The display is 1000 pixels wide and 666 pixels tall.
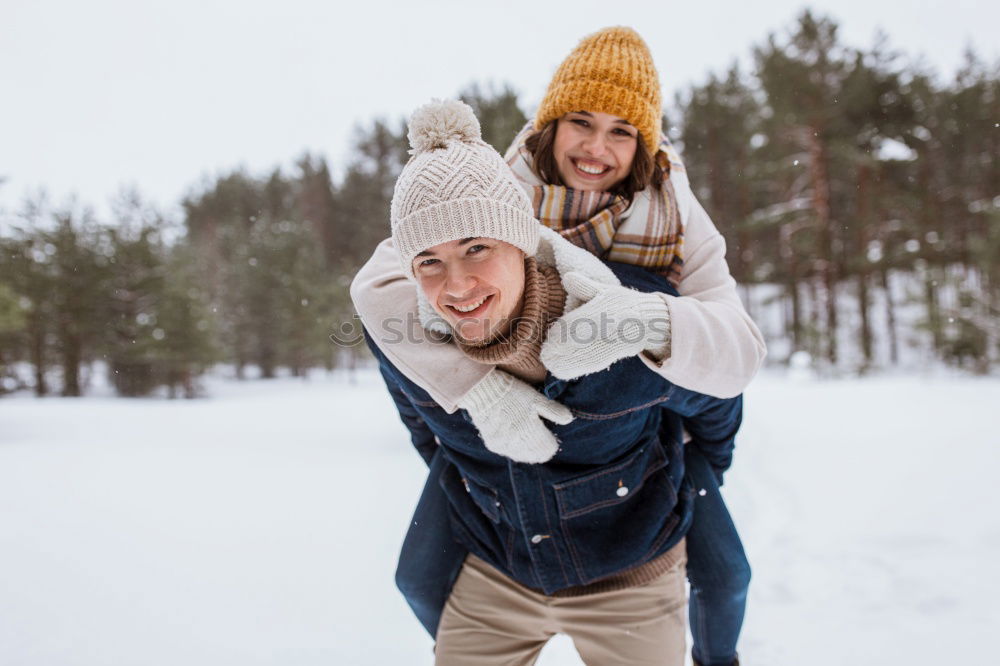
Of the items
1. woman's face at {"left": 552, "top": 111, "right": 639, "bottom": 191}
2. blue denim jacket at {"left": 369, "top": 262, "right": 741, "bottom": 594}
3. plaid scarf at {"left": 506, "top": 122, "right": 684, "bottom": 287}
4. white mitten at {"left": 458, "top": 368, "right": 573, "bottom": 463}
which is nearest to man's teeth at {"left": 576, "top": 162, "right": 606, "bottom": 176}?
woman's face at {"left": 552, "top": 111, "right": 639, "bottom": 191}

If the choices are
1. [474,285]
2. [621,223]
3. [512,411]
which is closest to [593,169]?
[621,223]

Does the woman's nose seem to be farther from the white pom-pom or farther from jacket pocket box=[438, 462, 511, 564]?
jacket pocket box=[438, 462, 511, 564]

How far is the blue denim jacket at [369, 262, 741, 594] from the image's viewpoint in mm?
1408

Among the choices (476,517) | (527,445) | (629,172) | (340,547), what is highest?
(629,172)

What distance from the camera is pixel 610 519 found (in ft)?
4.87

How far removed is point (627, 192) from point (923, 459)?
460 cm

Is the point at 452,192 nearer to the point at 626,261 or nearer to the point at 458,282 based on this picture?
the point at 458,282

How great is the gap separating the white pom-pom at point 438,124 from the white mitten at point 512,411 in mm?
548

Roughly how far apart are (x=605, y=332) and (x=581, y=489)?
0.48 m

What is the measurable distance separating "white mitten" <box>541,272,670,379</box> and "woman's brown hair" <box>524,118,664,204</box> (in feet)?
1.69

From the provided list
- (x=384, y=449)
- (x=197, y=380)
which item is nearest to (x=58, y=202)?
(x=197, y=380)

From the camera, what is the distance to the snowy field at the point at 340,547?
229 cm

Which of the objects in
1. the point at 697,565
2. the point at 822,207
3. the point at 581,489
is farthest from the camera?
the point at 822,207

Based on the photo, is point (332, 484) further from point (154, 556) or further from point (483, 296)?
point (483, 296)
